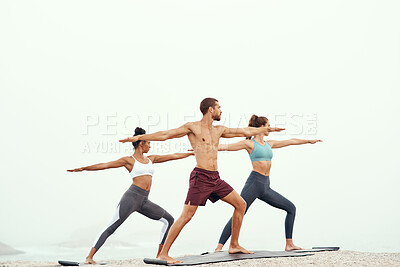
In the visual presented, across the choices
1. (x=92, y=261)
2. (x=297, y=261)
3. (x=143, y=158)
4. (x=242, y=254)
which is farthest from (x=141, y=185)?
(x=297, y=261)

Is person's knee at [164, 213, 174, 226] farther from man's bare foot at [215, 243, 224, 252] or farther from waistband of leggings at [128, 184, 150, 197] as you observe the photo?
man's bare foot at [215, 243, 224, 252]

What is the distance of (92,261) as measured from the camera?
8.32m

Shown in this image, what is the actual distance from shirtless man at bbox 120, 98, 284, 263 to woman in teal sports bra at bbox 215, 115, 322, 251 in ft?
3.48

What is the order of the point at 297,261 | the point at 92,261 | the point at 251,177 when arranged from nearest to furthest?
the point at 297,261, the point at 92,261, the point at 251,177

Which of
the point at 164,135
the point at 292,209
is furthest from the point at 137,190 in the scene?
the point at 292,209

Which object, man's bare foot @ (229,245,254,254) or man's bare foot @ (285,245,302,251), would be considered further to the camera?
man's bare foot @ (285,245,302,251)

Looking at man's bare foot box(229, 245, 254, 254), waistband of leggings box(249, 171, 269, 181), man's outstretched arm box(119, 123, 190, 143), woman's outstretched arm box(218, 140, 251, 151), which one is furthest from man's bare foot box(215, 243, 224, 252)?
man's outstretched arm box(119, 123, 190, 143)

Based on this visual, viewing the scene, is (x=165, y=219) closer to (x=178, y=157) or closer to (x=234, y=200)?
(x=178, y=157)

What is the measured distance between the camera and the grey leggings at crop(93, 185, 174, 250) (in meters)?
8.36

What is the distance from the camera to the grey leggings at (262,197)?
8828mm

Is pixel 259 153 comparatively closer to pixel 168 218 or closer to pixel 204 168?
pixel 204 168

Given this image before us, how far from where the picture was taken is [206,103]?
25.1ft

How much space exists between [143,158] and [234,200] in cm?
211

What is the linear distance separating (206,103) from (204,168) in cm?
111
